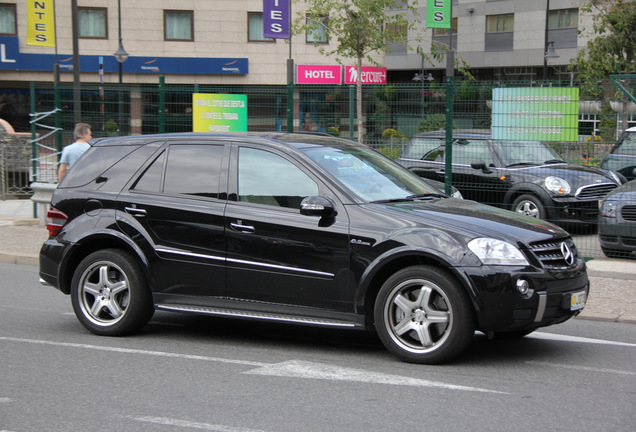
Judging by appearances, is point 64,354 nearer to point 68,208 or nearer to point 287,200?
point 68,208

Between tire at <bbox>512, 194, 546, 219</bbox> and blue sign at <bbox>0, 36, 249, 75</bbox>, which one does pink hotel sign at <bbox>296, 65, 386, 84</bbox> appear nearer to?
blue sign at <bbox>0, 36, 249, 75</bbox>

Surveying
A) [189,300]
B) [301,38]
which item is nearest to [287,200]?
[189,300]

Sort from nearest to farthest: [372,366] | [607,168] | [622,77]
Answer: [372,366], [622,77], [607,168]

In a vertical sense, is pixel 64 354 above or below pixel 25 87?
below

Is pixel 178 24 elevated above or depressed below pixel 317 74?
above

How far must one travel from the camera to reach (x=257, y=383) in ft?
18.2

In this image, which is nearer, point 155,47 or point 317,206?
point 317,206

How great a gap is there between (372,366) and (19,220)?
37.1ft

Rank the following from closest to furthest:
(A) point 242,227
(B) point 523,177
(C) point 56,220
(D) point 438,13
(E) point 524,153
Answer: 1. (A) point 242,227
2. (C) point 56,220
3. (E) point 524,153
4. (B) point 523,177
5. (D) point 438,13

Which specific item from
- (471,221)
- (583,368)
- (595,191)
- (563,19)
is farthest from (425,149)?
(563,19)

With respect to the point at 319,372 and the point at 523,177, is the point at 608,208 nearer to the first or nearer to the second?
the point at 523,177

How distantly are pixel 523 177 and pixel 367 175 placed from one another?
254 inches

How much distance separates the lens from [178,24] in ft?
134

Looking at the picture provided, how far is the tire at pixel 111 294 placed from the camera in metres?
6.86
